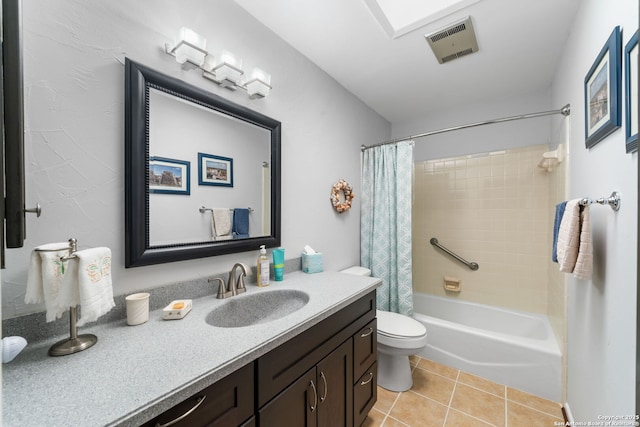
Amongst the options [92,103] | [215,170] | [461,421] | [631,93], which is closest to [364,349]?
[461,421]

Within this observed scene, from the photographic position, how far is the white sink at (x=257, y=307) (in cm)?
122

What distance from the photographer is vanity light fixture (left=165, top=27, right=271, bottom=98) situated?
3.79 feet

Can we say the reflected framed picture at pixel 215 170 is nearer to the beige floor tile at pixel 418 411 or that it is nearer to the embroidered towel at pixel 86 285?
the embroidered towel at pixel 86 285

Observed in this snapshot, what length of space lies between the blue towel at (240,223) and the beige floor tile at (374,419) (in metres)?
1.31

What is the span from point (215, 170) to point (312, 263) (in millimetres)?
843

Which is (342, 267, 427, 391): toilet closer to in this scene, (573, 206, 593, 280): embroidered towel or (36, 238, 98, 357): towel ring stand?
(573, 206, 593, 280): embroidered towel

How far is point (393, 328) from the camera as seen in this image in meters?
1.86

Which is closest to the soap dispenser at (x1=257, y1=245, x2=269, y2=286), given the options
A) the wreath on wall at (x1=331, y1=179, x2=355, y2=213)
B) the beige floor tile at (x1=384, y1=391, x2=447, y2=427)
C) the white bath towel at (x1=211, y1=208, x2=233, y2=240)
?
the white bath towel at (x1=211, y1=208, x2=233, y2=240)

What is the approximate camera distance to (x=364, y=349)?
58.6 inches

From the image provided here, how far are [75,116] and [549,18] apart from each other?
7.87 ft

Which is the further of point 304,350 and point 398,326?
point 398,326

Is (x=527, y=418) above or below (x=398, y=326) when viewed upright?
below

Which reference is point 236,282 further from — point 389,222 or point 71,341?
point 389,222

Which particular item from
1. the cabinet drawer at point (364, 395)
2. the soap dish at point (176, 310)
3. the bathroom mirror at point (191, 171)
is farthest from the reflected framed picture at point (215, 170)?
the cabinet drawer at point (364, 395)
